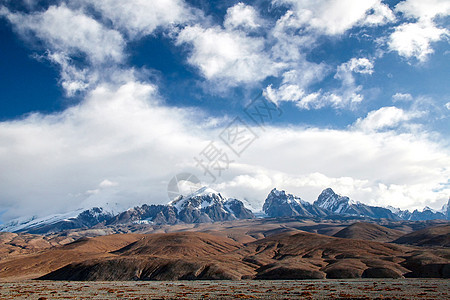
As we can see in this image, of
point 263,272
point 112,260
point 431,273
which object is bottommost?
point 431,273

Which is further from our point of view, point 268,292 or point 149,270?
point 149,270

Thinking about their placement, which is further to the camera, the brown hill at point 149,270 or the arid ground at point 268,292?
the brown hill at point 149,270

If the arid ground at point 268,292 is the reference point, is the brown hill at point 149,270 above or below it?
above

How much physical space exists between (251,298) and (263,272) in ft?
311

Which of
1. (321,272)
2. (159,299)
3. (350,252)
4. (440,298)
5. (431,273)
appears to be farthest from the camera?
(350,252)

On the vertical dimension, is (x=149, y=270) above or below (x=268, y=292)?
above

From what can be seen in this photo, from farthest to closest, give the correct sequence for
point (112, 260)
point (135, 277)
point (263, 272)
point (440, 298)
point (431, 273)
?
point (112, 260) < point (135, 277) < point (263, 272) < point (431, 273) < point (440, 298)

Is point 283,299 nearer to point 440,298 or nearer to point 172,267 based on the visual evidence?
point 440,298

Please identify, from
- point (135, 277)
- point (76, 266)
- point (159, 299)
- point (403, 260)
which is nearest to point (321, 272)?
point (403, 260)

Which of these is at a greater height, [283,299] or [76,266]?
[76,266]

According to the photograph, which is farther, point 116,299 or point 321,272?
point 321,272

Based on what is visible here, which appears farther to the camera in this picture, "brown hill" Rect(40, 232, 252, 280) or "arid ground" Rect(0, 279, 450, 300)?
"brown hill" Rect(40, 232, 252, 280)

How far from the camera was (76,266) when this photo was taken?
176 metres

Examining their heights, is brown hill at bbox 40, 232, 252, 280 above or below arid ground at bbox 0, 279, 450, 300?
A: above
